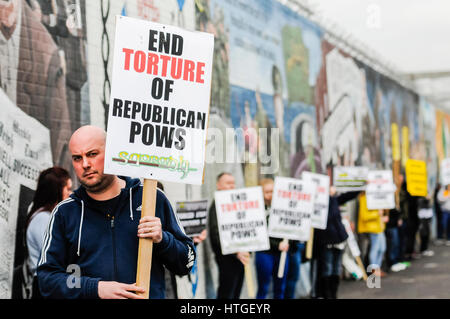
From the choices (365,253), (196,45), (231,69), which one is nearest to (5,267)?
(196,45)

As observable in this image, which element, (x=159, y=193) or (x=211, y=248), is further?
(x=211, y=248)

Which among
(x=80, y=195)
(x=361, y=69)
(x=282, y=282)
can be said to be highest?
(x=361, y=69)

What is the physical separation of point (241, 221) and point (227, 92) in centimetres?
252

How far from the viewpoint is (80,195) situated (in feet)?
12.4

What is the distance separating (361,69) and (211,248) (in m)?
9.54

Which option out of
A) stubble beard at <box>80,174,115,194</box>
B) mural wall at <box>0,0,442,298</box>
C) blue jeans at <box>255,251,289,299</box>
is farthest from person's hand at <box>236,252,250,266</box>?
stubble beard at <box>80,174,115,194</box>

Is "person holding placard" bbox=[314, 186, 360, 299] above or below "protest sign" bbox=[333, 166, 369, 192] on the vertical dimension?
below

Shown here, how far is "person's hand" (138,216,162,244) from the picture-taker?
3.63 metres

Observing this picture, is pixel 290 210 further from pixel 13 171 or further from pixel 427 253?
pixel 427 253

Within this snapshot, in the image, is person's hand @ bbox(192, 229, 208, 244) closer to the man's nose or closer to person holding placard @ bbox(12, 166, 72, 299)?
person holding placard @ bbox(12, 166, 72, 299)

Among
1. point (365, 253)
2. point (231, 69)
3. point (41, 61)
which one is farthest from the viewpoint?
point (365, 253)

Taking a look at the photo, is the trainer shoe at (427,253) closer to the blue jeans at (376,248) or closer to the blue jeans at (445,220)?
the blue jeans at (445,220)

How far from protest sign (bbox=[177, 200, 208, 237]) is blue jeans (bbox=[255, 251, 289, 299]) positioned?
113cm
